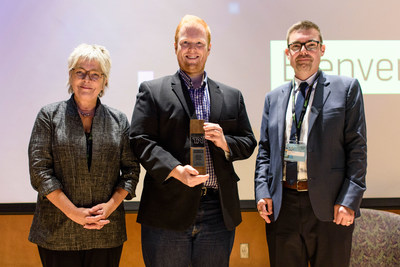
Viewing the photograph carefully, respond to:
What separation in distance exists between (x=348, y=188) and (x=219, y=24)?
1.70 metres

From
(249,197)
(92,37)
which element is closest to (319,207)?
(249,197)

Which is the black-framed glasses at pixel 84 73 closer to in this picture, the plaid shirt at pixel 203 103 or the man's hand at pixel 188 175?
the plaid shirt at pixel 203 103

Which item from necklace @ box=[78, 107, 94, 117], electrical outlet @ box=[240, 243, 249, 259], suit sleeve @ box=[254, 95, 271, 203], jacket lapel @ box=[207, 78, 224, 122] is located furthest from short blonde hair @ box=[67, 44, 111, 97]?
electrical outlet @ box=[240, 243, 249, 259]

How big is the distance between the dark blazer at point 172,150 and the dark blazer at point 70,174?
168 millimetres

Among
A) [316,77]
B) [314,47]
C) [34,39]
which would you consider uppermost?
[34,39]

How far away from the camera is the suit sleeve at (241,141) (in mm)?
1695

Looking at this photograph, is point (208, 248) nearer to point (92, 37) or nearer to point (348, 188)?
point (348, 188)

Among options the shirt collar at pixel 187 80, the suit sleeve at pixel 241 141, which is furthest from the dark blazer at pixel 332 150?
the shirt collar at pixel 187 80

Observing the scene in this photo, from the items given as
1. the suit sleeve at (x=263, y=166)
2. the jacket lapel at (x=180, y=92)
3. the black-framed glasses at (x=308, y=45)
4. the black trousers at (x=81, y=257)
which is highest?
the black-framed glasses at (x=308, y=45)

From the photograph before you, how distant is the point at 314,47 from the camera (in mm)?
1909

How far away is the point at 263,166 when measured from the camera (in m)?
1.99

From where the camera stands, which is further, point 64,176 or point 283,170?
point 283,170

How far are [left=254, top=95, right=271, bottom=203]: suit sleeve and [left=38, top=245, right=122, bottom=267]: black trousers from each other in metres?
0.86

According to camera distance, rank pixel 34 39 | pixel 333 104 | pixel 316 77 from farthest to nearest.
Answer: pixel 34 39
pixel 316 77
pixel 333 104
